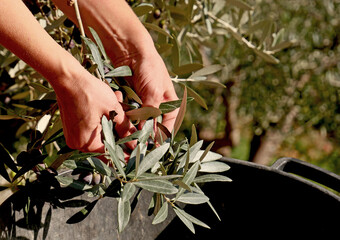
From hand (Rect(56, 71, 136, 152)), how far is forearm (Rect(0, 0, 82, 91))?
24 millimetres

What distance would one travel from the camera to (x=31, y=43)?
75 cm

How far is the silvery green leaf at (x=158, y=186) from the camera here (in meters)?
0.70

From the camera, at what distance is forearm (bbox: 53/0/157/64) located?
3.24ft

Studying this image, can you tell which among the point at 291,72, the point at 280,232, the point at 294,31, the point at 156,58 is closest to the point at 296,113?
the point at 291,72

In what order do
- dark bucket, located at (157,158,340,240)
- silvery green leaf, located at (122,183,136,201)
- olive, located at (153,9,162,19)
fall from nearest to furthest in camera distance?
silvery green leaf, located at (122,183,136,201)
dark bucket, located at (157,158,340,240)
olive, located at (153,9,162,19)

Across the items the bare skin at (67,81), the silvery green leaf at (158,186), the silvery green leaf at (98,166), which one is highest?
the bare skin at (67,81)

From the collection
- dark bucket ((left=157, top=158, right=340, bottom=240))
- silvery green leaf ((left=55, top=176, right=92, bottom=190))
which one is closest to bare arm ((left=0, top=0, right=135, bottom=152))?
silvery green leaf ((left=55, top=176, right=92, bottom=190))

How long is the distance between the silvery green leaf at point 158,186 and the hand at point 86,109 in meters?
0.15

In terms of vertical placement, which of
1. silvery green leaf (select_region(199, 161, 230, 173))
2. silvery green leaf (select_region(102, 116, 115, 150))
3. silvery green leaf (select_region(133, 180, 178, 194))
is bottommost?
silvery green leaf (select_region(199, 161, 230, 173))

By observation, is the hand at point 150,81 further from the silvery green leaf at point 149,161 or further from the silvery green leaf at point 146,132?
the silvery green leaf at point 149,161

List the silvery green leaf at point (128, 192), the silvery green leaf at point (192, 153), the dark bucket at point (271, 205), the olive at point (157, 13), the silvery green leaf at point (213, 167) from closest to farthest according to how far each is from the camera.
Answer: the silvery green leaf at point (128, 192)
the silvery green leaf at point (192, 153)
the silvery green leaf at point (213, 167)
the dark bucket at point (271, 205)
the olive at point (157, 13)

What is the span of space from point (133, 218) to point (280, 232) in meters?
0.41

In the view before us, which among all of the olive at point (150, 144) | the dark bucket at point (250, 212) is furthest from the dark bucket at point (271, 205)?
the olive at point (150, 144)

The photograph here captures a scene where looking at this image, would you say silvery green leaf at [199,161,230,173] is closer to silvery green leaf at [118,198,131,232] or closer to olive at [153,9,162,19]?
silvery green leaf at [118,198,131,232]
